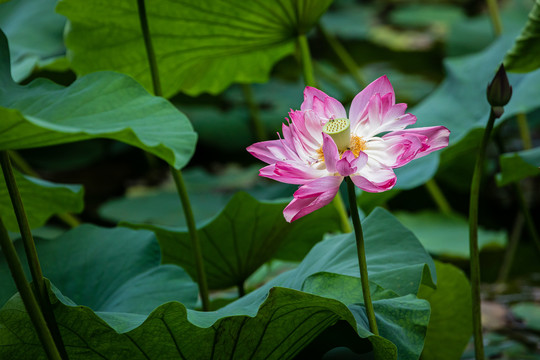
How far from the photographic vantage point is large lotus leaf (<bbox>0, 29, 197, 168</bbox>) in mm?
559

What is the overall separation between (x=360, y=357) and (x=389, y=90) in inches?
12.3

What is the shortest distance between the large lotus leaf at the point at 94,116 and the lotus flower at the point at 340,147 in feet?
0.32

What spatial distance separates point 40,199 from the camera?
0.95m

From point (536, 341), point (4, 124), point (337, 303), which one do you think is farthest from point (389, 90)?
point (536, 341)

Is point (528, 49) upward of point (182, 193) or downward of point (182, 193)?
upward

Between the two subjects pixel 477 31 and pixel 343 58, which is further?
pixel 477 31

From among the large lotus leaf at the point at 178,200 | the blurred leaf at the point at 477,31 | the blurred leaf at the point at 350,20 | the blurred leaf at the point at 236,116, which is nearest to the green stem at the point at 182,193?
the large lotus leaf at the point at 178,200

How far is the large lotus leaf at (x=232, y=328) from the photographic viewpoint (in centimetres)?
60

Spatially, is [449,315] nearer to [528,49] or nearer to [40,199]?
[528,49]

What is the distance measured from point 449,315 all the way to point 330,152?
567 millimetres

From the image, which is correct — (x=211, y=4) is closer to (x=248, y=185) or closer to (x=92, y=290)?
(x=92, y=290)

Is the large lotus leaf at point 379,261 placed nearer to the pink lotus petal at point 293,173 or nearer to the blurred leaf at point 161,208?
the pink lotus petal at point 293,173

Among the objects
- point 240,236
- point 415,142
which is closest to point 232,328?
point 415,142

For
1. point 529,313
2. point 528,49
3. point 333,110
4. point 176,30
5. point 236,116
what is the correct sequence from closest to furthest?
point 333,110, point 528,49, point 176,30, point 529,313, point 236,116
